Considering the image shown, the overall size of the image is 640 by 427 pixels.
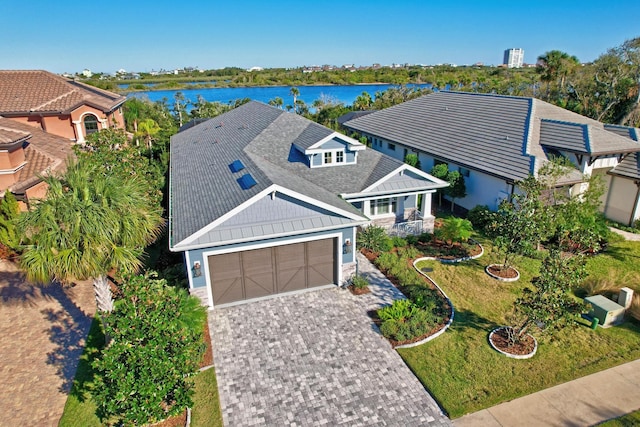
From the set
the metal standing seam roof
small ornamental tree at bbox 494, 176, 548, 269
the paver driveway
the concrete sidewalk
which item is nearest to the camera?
the concrete sidewalk

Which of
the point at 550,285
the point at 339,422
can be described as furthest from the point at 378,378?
the point at 550,285

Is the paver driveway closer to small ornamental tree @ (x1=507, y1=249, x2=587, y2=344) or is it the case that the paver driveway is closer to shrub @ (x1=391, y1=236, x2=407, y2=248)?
small ornamental tree @ (x1=507, y1=249, x2=587, y2=344)

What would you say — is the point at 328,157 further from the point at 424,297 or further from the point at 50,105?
the point at 50,105

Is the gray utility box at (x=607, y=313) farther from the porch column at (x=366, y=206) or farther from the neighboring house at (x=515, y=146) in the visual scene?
the porch column at (x=366, y=206)

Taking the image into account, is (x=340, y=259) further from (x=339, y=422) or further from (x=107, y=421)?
(x=107, y=421)

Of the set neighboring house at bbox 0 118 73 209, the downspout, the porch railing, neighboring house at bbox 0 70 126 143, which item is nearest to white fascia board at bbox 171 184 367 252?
the porch railing

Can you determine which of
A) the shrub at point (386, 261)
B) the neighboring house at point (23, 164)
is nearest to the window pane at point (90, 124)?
the neighboring house at point (23, 164)

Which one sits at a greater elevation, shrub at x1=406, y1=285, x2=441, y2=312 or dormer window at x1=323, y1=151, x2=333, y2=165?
dormer window at x1=323, y1=151, x2=333, y2=165
